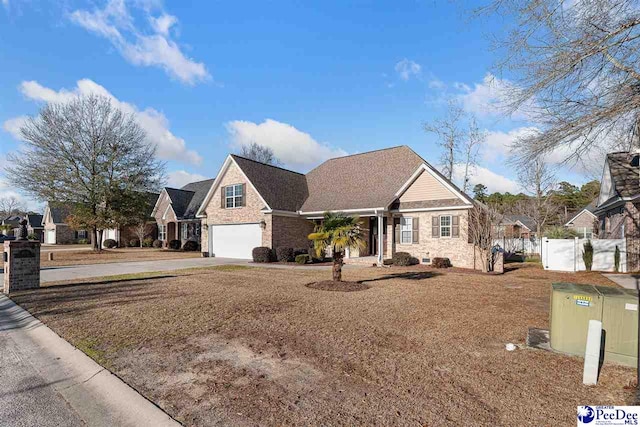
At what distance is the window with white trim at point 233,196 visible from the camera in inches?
938

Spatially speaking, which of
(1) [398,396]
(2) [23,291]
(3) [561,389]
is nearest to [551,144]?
(3) [561,389]

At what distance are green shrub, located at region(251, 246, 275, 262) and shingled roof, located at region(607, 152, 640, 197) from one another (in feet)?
60.3

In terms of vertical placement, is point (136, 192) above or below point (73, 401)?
above

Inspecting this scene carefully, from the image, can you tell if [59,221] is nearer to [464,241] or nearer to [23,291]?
[23,291]

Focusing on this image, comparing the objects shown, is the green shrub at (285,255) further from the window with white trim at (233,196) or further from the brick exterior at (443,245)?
the brick exterior at (443,245)

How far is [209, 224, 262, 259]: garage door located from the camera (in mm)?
23094

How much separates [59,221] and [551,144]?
60.3 meters

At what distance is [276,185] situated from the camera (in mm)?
24109

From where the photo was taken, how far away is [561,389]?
13.0ft

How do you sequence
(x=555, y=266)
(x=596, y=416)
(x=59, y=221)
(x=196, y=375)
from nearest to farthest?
(x=596, y=416)
(x=196, y=375)
(x=555, y=266)
(x=59, y=221)

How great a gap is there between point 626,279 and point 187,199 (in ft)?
118

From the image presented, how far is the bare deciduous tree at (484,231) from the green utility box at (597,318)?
11.9 m

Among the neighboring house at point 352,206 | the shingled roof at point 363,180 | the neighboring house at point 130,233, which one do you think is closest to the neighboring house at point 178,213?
the neighboring house at point 130,233

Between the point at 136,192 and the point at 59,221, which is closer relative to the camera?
the point at 136,192
